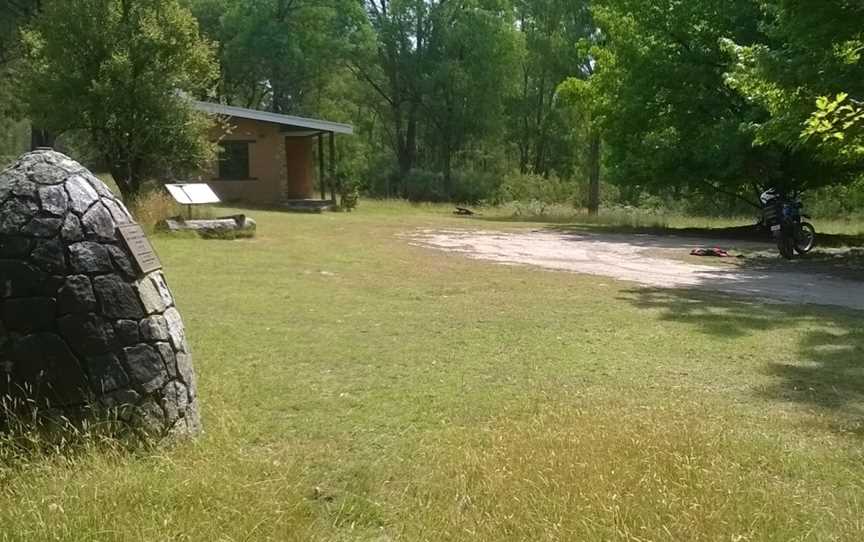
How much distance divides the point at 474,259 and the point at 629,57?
382 inches

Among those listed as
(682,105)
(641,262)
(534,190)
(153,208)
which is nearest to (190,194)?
(153,208)

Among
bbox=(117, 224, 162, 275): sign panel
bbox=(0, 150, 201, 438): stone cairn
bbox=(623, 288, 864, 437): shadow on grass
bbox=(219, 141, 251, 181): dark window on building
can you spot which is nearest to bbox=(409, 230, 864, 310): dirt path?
bbox=(623, 288, 864, 437): shadow on grass

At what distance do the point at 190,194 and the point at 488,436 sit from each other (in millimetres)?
14380

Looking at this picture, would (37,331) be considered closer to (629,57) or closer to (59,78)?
(59,78)

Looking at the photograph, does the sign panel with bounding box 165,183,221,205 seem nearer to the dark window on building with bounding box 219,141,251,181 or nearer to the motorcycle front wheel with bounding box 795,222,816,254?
the dark window on building with bounding box 219,141,251,181

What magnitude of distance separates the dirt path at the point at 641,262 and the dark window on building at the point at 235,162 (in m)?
11.2

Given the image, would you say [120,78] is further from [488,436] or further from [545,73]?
[545,73]

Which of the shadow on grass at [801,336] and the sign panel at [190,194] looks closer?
the shadow on grass at [801,336]

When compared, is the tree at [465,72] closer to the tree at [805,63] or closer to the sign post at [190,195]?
the sign post at [190,195]

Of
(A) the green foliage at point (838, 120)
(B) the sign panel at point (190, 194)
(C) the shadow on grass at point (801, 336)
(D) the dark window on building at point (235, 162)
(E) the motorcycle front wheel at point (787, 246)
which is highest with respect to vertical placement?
(D) the dark window on building at point (235, 162)

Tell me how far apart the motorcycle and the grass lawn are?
6.30 metres

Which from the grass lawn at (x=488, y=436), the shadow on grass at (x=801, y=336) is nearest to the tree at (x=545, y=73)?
the shadow on grass at (x=801, y=336)

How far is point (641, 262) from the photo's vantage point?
554 inches

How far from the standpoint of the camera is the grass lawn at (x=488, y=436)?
10.7 feet
